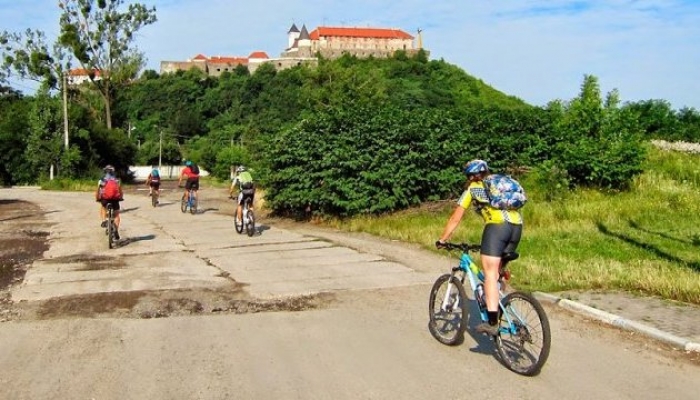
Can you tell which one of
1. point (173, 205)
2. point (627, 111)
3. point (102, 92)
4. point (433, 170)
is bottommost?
point (173, 205)

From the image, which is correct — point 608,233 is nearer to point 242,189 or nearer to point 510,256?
point 510,256

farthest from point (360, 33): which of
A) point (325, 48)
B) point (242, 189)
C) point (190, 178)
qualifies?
point (242, 189)

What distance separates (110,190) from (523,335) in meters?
11.4

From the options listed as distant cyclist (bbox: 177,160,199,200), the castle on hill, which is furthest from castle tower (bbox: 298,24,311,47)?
distant cyclist (bbox: 177,160,199,200)

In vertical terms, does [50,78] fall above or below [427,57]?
below

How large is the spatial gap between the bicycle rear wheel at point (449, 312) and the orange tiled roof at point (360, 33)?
5749 inches

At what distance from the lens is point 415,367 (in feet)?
18.8

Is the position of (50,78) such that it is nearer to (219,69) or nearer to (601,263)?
(601,263)

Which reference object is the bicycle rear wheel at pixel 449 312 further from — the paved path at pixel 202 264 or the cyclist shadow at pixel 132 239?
the cyclist shadow at pixel 132 239

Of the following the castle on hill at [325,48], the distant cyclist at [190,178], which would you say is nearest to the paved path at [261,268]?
the distant cyclist at [190,178]

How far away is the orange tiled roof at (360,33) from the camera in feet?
488

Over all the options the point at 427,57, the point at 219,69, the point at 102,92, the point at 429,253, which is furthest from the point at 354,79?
the point at 219,69

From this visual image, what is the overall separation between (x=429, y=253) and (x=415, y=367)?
6890 millimetres

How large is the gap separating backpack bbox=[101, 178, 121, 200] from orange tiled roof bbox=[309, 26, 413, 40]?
138m
